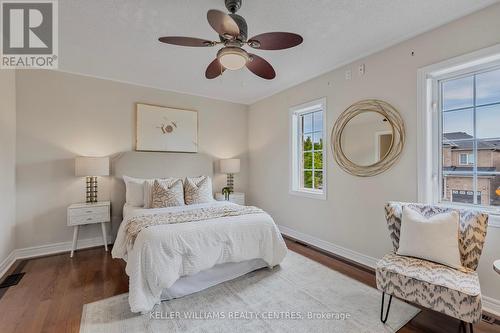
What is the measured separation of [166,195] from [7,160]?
1939 millimetres

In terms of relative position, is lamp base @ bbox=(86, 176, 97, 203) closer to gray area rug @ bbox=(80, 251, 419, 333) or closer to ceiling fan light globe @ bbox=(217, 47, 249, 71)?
gray area rug @ bbox=(80, 251, 419, 333)

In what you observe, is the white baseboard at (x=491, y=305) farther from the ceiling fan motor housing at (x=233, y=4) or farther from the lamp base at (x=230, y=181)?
the lamp base at (x=230, y=181)

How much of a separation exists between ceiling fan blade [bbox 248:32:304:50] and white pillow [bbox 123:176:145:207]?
2.68 meters

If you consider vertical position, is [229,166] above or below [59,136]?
below

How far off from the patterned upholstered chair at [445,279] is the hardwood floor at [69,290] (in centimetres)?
32

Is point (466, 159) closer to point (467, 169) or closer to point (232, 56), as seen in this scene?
point (467, 169)

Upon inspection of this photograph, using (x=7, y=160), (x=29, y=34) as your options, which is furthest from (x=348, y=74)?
(x=7, y=160)

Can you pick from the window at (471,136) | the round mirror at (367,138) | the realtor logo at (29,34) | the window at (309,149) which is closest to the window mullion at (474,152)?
the window at (471,136)

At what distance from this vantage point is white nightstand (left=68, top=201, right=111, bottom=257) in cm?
318

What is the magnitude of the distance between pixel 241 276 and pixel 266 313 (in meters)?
0.68

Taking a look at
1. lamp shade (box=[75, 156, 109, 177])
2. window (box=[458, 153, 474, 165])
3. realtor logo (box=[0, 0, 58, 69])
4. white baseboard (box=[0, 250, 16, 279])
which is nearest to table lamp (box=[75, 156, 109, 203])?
lamp shade (box=[75, 156, 109, 177])

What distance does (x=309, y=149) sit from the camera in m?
4.00

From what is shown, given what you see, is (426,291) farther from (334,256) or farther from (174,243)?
(174,243)

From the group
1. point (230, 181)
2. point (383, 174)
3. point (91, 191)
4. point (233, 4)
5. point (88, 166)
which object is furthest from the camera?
point (230, 181)
